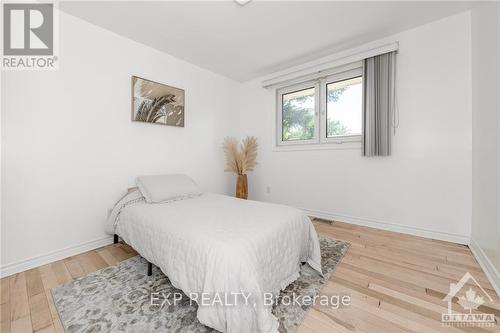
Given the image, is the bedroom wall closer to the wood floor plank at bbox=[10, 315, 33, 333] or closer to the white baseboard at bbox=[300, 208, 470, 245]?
the wood floor plank at bbox=[10, 315, 33, 333]

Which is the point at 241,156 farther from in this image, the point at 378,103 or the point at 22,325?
the point at 22,325

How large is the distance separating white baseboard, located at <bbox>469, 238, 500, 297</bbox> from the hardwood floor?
4 cm

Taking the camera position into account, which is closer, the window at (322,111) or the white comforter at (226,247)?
the white comforter at (226,247)

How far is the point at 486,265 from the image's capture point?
1.64 meters

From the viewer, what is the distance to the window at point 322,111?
281cm

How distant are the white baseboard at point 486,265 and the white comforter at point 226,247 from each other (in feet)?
4.03

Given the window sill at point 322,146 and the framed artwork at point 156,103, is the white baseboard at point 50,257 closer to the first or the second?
the framed artwork at point 156,103

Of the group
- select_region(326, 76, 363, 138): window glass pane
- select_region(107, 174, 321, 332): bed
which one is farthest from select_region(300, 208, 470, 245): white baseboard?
select_region(107, 174, 321, 332): bed

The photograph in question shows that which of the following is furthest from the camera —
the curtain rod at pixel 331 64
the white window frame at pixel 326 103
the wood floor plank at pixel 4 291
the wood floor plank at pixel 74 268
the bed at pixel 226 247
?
the white window frame at pixel 326 103

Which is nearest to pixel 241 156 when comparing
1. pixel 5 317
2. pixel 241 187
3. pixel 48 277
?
pixel 241 187

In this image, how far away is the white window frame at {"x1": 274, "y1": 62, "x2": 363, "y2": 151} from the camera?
279cm

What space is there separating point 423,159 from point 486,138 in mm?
584

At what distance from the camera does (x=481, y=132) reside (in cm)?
186

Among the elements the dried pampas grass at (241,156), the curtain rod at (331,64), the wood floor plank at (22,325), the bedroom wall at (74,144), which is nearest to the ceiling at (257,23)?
the curtain rod at (331,64)
